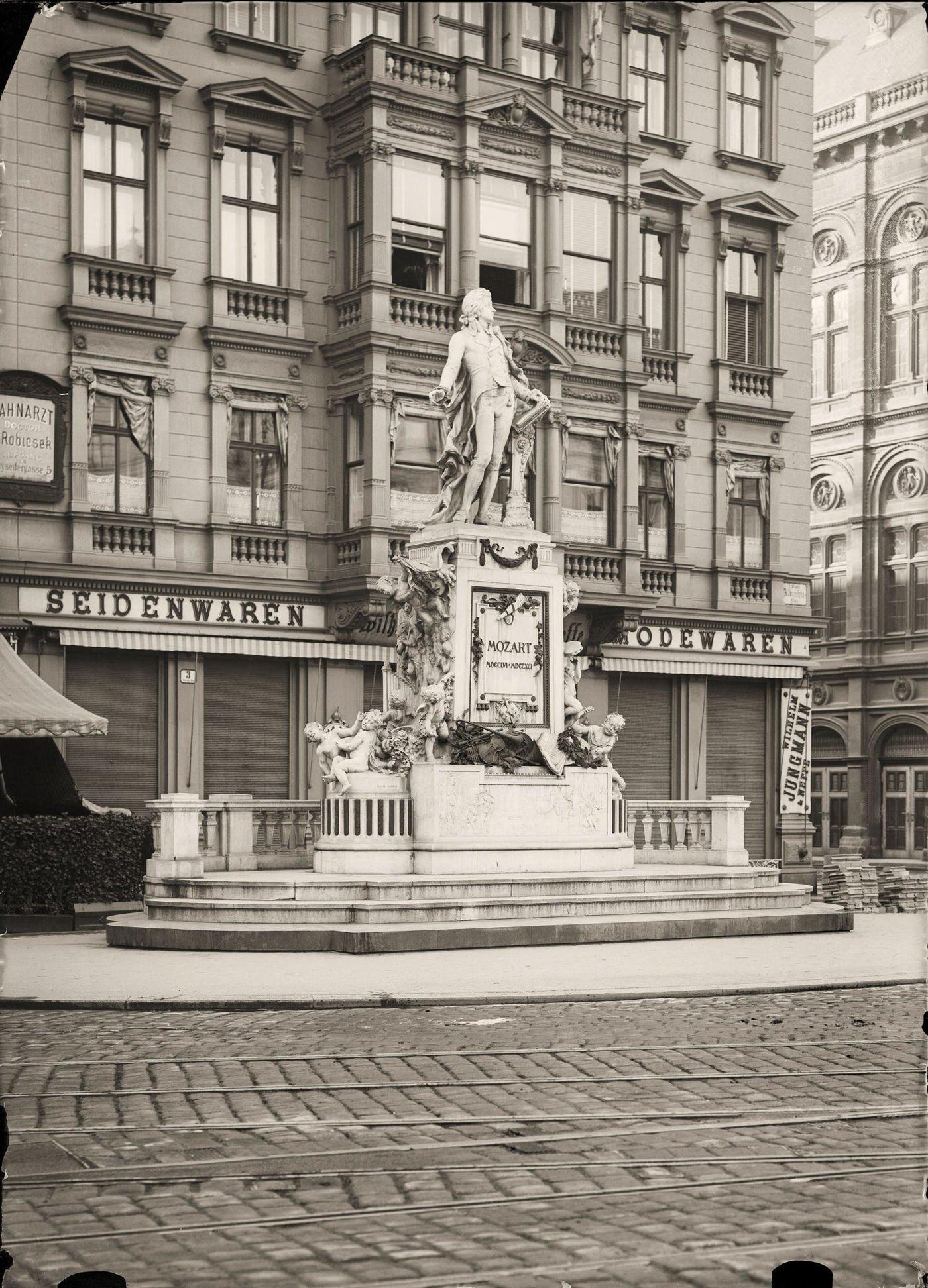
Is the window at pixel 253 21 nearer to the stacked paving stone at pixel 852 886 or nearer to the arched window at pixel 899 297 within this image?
the stacked paving stone at pixel 852 886

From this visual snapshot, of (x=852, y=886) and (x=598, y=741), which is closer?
(x=598, y=741)

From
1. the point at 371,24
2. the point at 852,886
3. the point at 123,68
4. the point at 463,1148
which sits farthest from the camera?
the point at 371,24

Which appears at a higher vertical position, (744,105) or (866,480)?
(744,105)

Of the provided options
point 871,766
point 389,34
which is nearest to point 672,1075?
point 389,34

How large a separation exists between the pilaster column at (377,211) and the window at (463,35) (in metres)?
2.64

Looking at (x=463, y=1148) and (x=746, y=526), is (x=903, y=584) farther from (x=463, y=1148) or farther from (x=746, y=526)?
(x=463, y=1148)

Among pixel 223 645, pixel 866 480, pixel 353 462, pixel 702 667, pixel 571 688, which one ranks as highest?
pixel 866 480

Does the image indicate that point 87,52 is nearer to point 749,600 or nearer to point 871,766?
point 749,600

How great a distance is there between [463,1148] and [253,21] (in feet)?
84.8

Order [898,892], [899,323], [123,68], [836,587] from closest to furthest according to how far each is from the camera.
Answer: [898,892]
[123,68]
[899,323]
[836,587]

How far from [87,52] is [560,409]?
10.2 metres

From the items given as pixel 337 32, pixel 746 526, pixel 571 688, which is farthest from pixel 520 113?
pixel 571 688

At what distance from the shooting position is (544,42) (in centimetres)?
3284

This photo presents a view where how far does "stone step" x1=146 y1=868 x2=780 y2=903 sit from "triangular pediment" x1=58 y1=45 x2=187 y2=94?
47.5 ft
